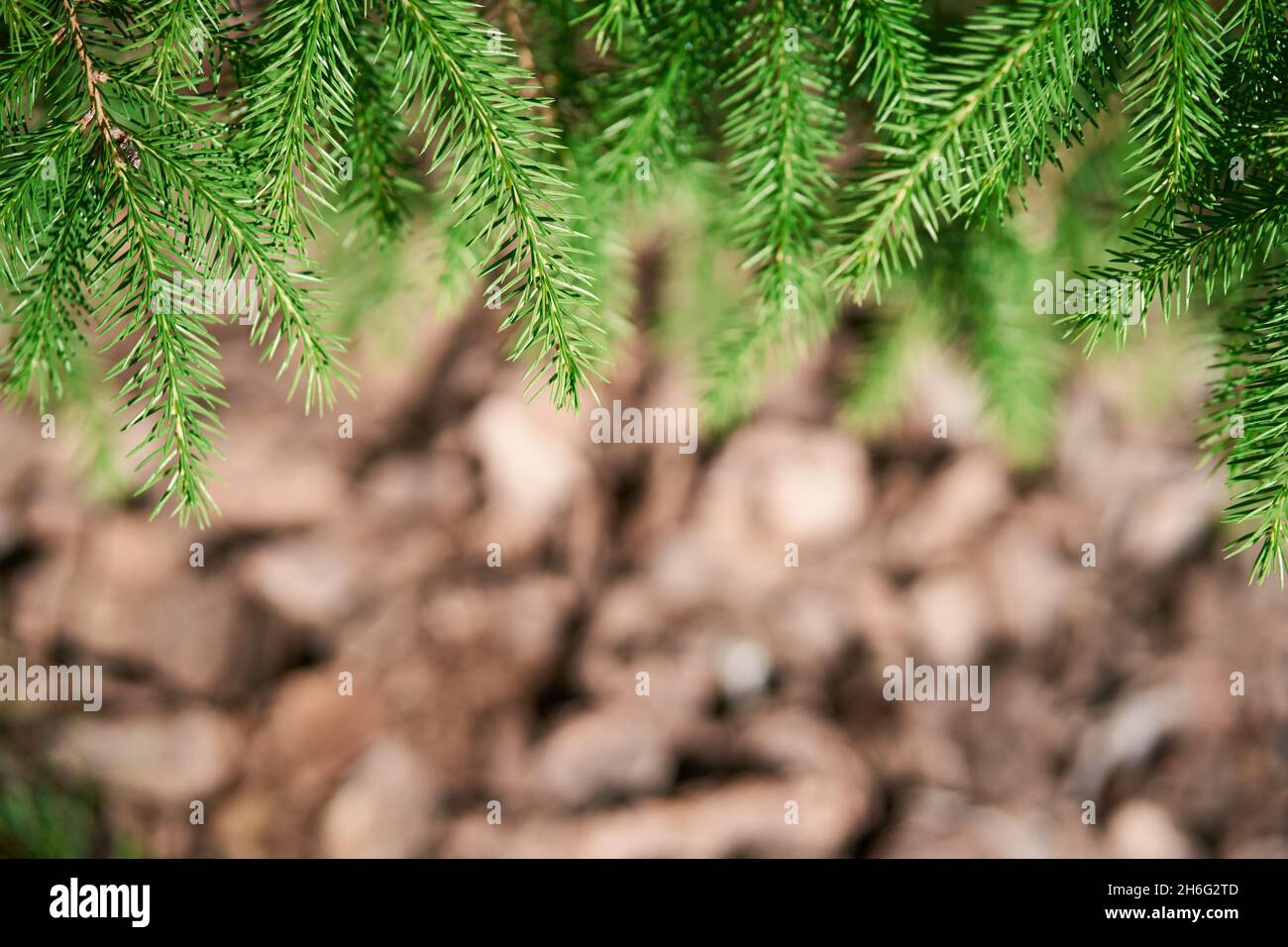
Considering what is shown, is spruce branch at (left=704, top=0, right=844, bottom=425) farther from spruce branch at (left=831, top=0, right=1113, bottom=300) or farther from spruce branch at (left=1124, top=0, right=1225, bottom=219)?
spruce branch at (left=1124, top=0, right=1225, bottom=219)

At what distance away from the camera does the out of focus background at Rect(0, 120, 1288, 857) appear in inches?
47.0

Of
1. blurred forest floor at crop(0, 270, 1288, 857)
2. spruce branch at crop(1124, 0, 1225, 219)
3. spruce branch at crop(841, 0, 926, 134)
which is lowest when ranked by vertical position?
blurred forest floor at crop(0, 270, 1288, 857)

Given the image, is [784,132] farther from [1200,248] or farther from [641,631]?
[641,631]

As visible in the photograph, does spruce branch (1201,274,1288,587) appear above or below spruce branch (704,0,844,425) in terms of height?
below

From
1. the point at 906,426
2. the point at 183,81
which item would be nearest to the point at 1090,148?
the point at 906,426

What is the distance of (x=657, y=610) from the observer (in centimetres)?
140

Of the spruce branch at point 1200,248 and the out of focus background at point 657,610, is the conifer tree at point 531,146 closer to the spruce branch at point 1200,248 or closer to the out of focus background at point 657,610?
the spruce branch at point 1200,248

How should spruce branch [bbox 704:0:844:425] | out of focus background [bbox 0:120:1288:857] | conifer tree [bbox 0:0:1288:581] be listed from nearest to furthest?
conifer tree [bbox 0:0:1288:581] < spruce branch [bbox 704:0:844:425] < out of focus background [bbox 0:120:1288:857]

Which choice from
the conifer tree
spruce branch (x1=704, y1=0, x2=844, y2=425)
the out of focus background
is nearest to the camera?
the conifer tree

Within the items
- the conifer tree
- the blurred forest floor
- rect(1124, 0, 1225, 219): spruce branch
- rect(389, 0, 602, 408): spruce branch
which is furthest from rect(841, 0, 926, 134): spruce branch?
the blurred forest floor

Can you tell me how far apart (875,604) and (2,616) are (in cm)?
147

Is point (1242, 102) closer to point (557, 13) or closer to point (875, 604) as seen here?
point (557, 13)
